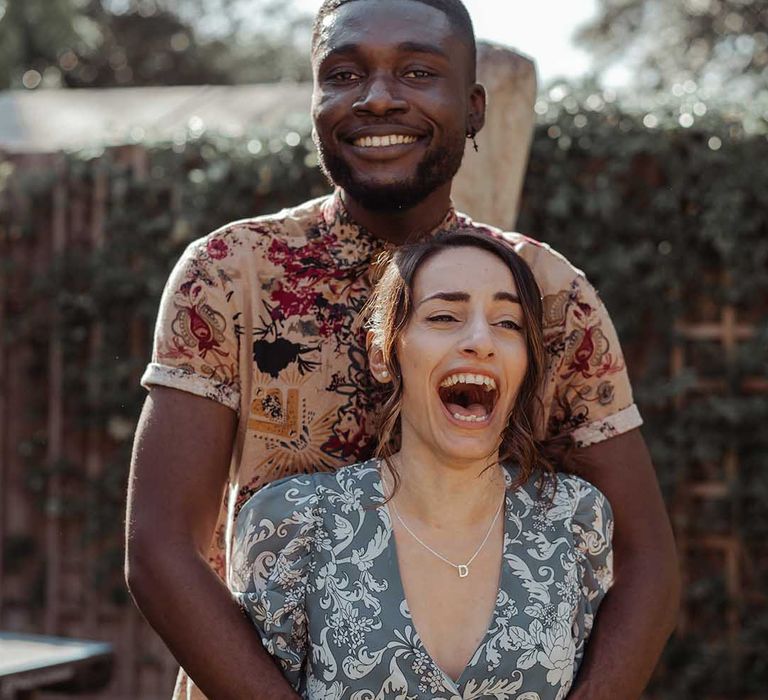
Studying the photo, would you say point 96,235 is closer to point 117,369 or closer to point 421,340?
point 117,369

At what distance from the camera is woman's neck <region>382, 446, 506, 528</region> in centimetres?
192

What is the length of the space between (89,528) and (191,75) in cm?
1928

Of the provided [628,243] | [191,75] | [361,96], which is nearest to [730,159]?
[628,243]

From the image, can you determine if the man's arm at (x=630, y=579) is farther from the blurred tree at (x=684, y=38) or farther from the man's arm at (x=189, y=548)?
the blurred tree at (x=684, y=38)

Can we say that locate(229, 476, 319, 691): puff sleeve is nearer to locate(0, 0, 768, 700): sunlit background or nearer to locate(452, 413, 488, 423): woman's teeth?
locate(452, 413, 488, 423): woman's teeth

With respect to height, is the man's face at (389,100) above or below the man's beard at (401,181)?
above

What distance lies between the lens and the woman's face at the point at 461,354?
1869 millimetres

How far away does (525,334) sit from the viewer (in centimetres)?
195

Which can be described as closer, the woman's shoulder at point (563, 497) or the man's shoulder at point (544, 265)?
the woman's shoulder at point (563, 497)

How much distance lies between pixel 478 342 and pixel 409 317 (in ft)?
0.43

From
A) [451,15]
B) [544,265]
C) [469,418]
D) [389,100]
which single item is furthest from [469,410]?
[451,15]

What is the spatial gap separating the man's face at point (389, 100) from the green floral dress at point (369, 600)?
492 millimetres

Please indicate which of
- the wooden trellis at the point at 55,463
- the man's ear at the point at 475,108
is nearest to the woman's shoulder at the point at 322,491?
the man's ear at the point at 475,108

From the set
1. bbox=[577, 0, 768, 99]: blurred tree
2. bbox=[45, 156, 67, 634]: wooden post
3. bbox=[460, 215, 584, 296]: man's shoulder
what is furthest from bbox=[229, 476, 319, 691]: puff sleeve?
bbox=[577, 0, 768, 99]: blurred tree
